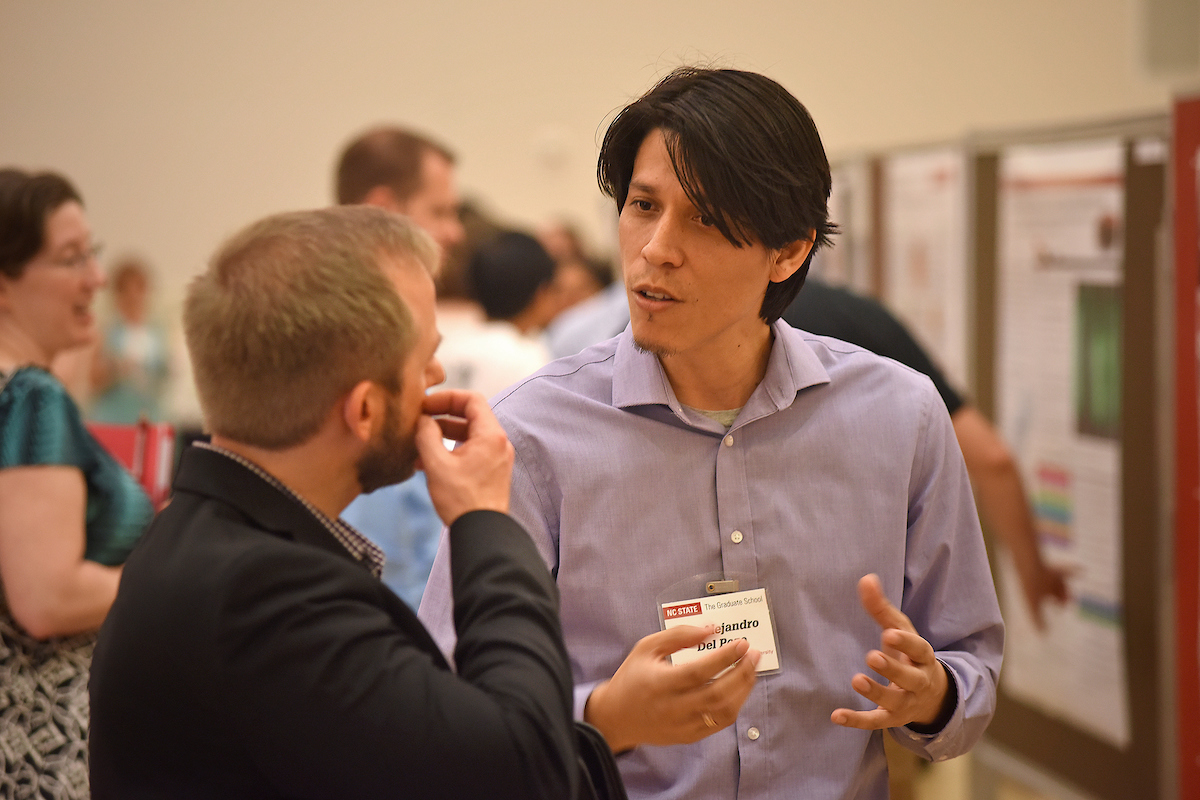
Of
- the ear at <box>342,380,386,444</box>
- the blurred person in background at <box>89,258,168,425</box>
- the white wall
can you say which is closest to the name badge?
the ear at <box>342,380,386,444</box>

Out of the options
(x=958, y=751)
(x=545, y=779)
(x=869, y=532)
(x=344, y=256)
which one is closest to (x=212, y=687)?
(x=545, y=779)

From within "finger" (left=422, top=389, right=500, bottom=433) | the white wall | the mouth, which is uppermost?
the white wall

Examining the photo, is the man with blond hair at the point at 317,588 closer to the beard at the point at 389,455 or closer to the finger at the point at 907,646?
the beard at the point at 389,455

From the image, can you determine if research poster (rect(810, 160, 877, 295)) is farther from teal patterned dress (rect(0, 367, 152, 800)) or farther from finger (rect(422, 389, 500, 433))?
finger (rect(422, 389, 500, 433))

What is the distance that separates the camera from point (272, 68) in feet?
21.1

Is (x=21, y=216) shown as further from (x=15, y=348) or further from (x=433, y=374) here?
(x=433, y=374)

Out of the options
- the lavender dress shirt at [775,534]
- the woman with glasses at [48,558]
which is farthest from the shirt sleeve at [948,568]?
the woman with glasses at [48,558]

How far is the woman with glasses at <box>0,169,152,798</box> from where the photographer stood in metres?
1.72

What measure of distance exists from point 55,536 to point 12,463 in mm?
146

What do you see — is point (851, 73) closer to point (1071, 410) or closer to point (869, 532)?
point (1071, 410)

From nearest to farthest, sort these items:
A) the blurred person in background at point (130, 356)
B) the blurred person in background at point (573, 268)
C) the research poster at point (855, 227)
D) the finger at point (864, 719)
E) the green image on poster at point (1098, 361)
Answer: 1. the finger at point (864, 719)
2. the green image on poster at point (1098, 361)
3. the research poster at point (855, 227)
4. the blurred person in background at point (573, 268)
5. the blurred person in background at point (130, 356)

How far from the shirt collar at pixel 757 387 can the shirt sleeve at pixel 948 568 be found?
7.0 inches

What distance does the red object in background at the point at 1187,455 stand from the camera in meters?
2.46

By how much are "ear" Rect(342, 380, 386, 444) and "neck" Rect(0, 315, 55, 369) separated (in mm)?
1208
